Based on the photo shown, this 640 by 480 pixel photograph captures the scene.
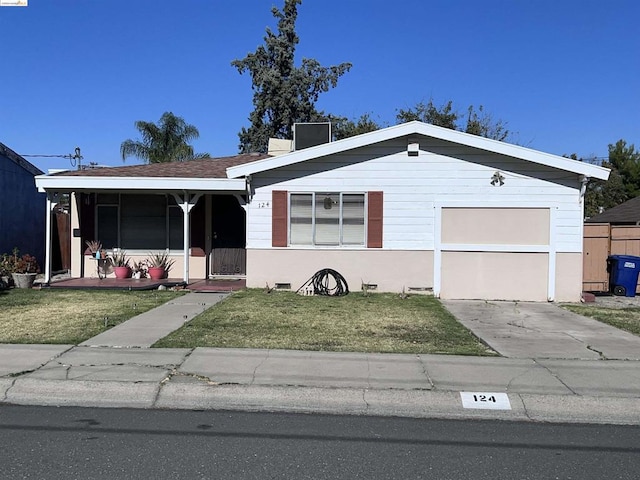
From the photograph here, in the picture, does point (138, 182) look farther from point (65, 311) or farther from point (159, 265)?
point (65, 311)

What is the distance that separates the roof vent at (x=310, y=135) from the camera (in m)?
15.7

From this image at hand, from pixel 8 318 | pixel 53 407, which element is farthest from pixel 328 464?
pixel 8 318

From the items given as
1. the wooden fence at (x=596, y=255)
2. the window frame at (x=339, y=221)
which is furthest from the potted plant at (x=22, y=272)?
the wooden fence at (x=596, y=255)

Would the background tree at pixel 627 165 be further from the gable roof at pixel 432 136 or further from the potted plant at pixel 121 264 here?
the potted plant at pixel 121 264

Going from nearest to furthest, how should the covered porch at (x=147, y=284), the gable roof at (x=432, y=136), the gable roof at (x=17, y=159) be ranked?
the gable roof at (x=432, y=136)
the covered porch at (x=147, y=284)
the gable roof at (x=17, y=159)

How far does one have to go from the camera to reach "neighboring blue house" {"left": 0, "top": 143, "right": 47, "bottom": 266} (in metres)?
18.1

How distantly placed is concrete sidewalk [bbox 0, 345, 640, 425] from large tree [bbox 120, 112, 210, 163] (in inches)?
1001

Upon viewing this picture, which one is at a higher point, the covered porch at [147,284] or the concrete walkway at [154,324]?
the covered porch at [147,284]

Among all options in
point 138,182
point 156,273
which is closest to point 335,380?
point 138,182

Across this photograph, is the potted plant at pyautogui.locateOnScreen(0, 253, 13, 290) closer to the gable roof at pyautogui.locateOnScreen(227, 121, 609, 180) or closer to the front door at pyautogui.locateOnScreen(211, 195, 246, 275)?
the front door at pyautogui.locateOnScreen(211, 195, 246, 275)

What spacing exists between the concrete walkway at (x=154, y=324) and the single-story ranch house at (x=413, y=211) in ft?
8.07

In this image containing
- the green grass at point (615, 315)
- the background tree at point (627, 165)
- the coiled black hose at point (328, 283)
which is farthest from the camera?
the background tree at point (627, 165)

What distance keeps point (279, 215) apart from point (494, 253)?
518 centimetres

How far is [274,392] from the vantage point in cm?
586
